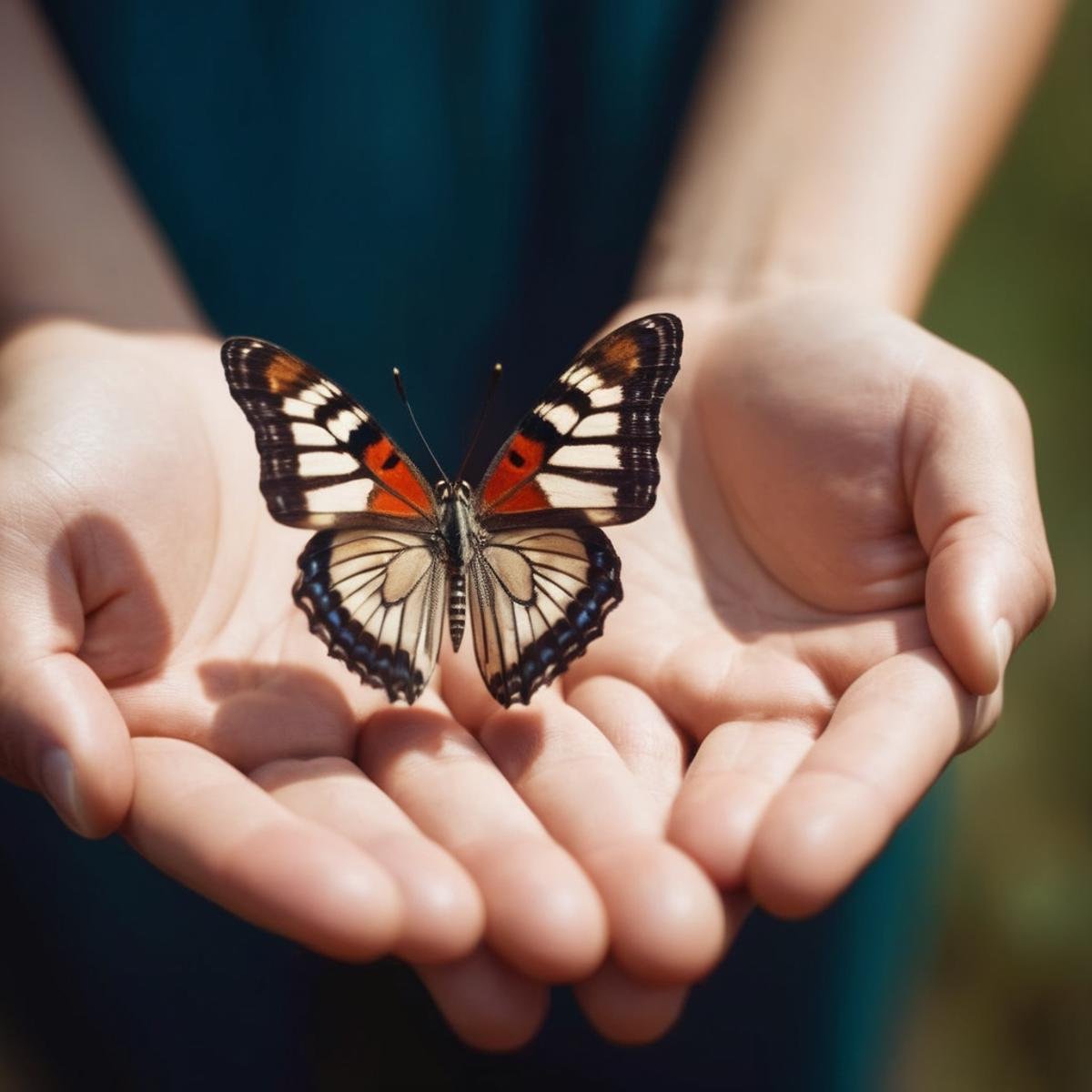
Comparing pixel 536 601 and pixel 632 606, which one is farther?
pixel 632 606

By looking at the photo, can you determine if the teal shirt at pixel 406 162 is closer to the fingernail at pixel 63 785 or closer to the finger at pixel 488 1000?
the fingernail at pixel 63 785

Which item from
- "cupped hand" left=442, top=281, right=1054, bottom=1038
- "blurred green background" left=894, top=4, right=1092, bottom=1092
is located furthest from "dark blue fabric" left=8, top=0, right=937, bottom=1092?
"blurred green background" left=894, top=4, right=1092, bottom=1092

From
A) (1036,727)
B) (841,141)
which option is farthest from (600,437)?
(1036,727)

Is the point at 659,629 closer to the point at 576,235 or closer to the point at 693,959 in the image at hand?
the point at 693,959

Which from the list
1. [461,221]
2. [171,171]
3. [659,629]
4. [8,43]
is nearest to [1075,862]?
[659,629]

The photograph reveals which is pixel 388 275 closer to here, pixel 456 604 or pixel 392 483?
pixel 392 483

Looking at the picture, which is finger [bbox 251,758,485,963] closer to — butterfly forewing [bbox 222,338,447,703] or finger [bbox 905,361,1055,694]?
butterfly forewing [bbox 222,338,447,703]

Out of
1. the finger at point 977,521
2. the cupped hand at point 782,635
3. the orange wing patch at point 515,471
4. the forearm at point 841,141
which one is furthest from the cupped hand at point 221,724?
the forearm at point 841,141
